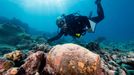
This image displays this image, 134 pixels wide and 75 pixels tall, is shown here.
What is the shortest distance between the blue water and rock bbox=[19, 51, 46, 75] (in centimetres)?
4846

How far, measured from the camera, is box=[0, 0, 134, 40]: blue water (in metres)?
73.6

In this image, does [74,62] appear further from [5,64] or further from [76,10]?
[76,10]

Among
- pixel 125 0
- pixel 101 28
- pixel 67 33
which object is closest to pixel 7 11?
pixel 125 0

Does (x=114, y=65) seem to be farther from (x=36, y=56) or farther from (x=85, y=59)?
(x=36, y=56)

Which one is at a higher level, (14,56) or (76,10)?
(76,10)

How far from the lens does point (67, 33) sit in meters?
8.19

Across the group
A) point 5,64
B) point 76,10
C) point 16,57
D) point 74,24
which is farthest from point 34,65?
point 76,10

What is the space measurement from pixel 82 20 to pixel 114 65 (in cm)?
325

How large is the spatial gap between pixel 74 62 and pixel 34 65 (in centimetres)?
97

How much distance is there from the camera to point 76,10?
6881cm

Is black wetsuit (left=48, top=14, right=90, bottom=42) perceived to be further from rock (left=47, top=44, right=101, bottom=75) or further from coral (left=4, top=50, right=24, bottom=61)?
rock (left=47, top=44, right=101, bottom=75)

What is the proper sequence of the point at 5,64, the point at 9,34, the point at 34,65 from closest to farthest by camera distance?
the point at 34,65 < the point at 5,64 < the point at 9,34

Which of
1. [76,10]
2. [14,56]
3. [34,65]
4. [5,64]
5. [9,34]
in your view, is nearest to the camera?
[34,65]

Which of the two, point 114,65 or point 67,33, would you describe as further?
point 67,33
